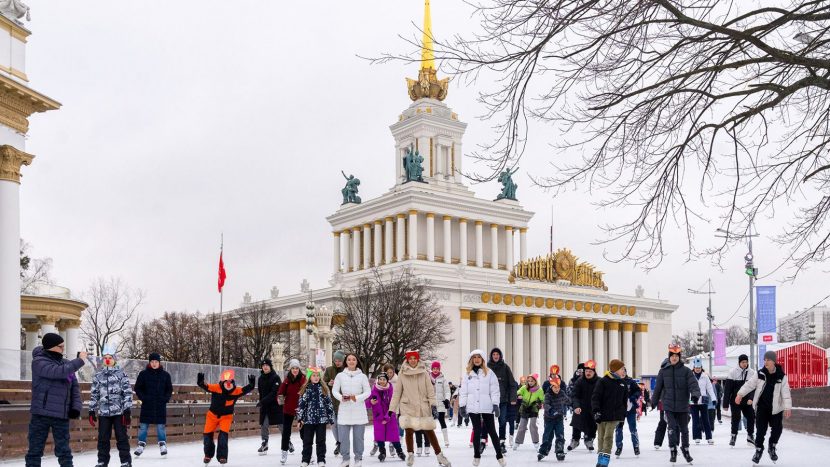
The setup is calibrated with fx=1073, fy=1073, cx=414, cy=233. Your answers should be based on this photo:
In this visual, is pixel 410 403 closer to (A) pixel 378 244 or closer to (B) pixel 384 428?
(B) pixel 384 428

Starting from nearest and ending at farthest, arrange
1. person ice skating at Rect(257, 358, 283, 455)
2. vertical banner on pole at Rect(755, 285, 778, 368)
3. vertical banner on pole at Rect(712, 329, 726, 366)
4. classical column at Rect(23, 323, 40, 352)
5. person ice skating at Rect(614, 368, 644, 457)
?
person ice skating at Rect(614, 368, 644, 457) → person ice skating at Rect(257, 358, 283, 455) → vertical banner on pole at Rect(755, 285, 778, 368) → classical column at Rect(23, 323, 40, 352) → vertical banner on pole at Rect(712, 329, 726, 366)

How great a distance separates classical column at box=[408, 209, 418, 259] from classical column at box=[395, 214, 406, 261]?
110 centimetres

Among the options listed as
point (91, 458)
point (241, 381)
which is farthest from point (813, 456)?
point (241, 381)

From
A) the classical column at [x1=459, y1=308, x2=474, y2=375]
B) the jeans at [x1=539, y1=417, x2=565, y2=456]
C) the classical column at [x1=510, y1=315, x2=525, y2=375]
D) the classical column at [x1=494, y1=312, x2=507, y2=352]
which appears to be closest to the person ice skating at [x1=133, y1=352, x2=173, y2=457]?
the jeans at [x1=539, y1=417, x2=565, y2=456]

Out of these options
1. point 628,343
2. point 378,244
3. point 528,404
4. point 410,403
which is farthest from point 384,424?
point 628,343

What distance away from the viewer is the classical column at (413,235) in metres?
84.2

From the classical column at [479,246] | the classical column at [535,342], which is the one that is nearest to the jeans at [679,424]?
the classical column at [535,342]

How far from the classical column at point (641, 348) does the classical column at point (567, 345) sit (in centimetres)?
915

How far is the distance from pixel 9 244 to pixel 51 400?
23289 mm

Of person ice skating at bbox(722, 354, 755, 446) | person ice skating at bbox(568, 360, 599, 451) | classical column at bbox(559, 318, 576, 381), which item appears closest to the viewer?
person ice skating at bbox(568, 360, 599, 451)

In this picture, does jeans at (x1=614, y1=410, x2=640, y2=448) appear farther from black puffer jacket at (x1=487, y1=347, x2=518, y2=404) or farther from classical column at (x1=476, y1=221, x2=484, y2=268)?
classical column at (x1=476, y1=221, x2=484, y2=268)

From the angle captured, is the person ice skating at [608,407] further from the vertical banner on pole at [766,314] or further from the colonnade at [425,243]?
the colonnade at [425,243]

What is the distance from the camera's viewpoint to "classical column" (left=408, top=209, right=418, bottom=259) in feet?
276

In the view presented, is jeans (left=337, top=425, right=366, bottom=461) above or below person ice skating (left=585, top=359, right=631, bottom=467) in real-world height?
below
